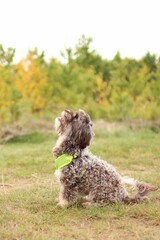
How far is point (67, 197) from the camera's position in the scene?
6.39 metres

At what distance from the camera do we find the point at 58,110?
21.8m

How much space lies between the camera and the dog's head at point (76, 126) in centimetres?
616

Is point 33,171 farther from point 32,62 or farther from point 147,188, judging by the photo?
point 32,62

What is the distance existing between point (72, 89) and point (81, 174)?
1729 cm

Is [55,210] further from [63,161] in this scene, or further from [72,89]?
[72,89]

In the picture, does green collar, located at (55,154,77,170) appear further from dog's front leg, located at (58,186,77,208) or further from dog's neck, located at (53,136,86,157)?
dog's front leg, located at (58,186,77,208)

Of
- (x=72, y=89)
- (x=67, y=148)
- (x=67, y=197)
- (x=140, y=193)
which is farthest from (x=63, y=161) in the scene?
(x=72, y=89)

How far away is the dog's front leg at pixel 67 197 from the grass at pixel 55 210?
86 millimetres

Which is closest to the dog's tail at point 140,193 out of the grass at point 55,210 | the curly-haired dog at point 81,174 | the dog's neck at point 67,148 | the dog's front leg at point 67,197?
the curly-haired dog at point 81,174

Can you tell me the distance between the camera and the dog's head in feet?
20.2

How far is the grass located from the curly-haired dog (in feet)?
0.55

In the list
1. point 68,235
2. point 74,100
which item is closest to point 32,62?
point 74,100

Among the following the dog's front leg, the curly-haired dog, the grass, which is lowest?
the grass

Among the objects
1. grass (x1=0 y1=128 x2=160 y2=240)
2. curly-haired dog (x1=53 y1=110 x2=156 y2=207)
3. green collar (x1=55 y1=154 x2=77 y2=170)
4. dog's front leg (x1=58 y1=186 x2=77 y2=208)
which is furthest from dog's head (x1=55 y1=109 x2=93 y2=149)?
grass (x1=0 y1=128 x2=160 y2=240)
